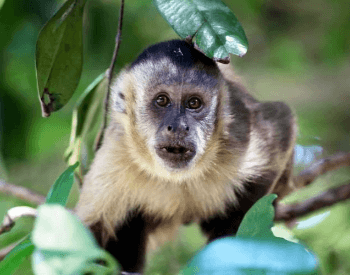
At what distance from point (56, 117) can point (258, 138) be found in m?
3.12

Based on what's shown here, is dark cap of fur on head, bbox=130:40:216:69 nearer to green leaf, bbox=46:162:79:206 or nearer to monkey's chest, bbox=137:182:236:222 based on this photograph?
monkey's chest, bbox=137:182:236:222

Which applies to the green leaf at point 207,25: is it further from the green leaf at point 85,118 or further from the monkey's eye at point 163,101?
the green leaf at point 85,118

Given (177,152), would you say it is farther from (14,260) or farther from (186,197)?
(14,260)

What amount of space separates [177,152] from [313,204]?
82.7 inches

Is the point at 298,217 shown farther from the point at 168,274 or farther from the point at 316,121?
the point at 316,121

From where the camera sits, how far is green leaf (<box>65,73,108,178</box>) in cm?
379

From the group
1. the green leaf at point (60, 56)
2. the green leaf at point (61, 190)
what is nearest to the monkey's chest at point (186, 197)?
→ the green leaf at point (60, 56)

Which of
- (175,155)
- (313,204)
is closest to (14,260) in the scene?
(175,155)

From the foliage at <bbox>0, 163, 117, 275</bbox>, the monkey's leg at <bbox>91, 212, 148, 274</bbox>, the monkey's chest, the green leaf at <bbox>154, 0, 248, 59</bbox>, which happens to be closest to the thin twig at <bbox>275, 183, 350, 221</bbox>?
the monkey's chest

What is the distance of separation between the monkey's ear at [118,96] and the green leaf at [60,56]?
80 centimetres

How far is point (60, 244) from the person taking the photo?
1.24m

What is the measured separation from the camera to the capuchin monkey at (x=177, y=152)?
147 inches

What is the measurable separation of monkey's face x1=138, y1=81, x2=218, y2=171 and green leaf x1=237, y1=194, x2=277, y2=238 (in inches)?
65.9

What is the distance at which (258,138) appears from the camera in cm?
418
